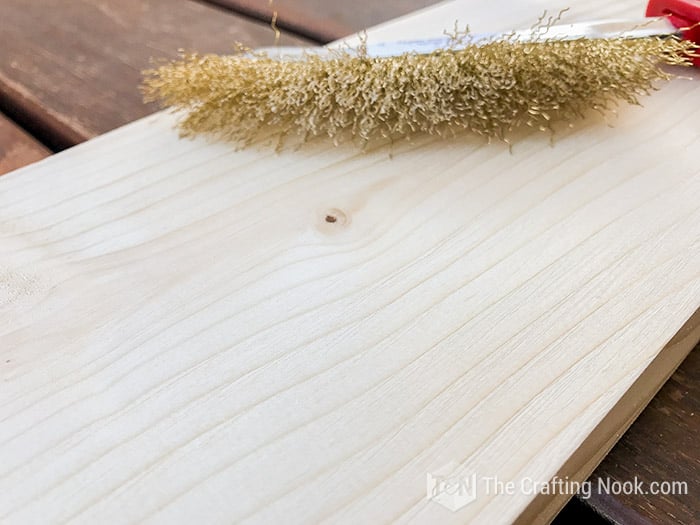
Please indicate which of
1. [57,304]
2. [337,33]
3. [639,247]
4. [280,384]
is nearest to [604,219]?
[639,247]

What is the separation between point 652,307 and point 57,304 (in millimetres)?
408

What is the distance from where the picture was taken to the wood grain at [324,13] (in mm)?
891

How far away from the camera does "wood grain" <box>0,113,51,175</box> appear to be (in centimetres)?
64

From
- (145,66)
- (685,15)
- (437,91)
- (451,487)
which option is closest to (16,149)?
(145,66)

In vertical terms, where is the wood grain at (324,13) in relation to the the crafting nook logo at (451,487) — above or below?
above

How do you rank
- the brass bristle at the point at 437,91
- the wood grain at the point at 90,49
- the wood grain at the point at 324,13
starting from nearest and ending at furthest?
the brass bristle at the point at 437,91, the wood grain at the point at 90,49, the wood grain at the point at 324,13

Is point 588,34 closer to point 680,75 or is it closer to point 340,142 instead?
point 680,75

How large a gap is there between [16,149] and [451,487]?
0.55 meters

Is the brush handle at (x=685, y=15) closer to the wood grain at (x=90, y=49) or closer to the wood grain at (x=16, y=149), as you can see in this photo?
the wood grain at (x=90, y=49)

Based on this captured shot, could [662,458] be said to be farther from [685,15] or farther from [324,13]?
[324,13]

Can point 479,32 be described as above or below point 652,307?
above

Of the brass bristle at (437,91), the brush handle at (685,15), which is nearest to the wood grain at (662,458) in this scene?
the brass bristle at (437,91)

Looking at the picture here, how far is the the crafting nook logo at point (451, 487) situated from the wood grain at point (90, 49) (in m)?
0.51

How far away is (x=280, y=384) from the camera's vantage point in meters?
0.40
